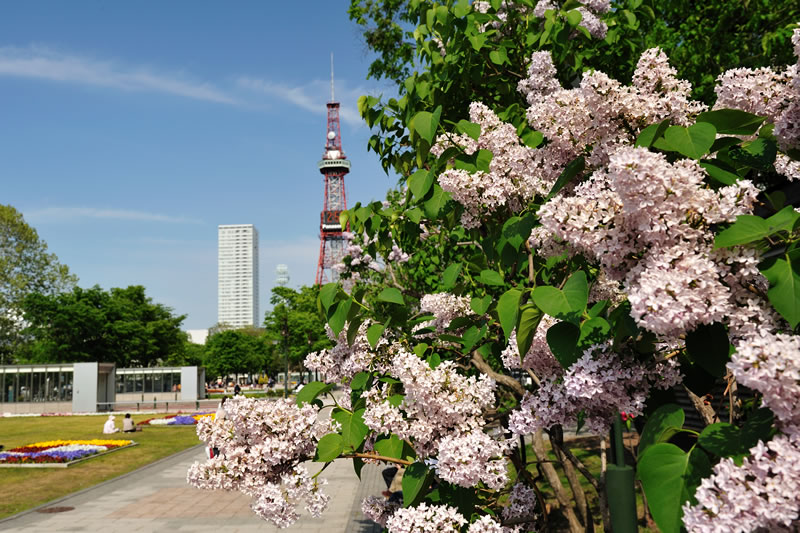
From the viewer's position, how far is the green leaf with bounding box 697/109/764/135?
2229mm

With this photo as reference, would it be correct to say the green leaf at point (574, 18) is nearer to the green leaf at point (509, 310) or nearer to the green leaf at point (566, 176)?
the green leaf at point (566, 176)

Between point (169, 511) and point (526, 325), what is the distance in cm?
1451

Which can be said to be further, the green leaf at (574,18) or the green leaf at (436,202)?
the green leaf at (574,18)

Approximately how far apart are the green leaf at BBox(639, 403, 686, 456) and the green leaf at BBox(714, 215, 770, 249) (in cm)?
59

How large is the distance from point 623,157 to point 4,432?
38117 mm

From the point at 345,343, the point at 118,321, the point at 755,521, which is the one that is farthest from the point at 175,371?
the point at 755,521

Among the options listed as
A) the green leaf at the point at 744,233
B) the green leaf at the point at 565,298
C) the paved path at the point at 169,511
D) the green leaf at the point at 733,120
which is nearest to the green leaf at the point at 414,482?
the green leaf at the point at 565,298

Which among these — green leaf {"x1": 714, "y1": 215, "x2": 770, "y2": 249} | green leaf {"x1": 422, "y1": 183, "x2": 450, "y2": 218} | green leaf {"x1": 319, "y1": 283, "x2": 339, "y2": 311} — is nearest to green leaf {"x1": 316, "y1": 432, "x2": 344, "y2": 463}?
green leaf {"x1": 319, "y1": 283, "x2": 339, "y2": 311}

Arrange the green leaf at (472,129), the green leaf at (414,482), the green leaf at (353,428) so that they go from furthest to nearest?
the green leaf at (353,428), the green leaf at (472,129), the green leaf at (414,482)

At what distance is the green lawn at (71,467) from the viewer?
16.3 metres

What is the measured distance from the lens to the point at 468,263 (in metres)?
4.29

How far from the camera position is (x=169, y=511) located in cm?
1430

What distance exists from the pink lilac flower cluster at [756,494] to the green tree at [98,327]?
67.0m

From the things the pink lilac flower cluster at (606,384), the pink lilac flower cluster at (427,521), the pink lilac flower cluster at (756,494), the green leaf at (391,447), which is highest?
the pink lilac flower cluster at (606,384)
